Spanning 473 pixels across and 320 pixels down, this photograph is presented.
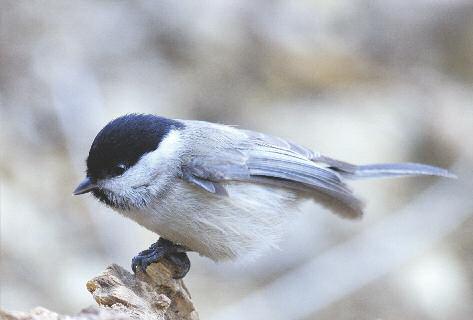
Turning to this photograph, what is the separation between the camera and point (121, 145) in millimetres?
2018

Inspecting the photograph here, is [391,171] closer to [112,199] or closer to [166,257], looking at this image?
[166,257]

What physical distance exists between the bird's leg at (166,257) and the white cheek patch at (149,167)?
0.63ft

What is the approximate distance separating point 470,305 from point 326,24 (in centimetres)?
183

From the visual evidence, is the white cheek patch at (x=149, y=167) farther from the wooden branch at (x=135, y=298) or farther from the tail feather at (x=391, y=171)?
the tail feather at (x=391, y=171)

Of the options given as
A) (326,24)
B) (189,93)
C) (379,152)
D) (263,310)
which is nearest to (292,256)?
(263,310)

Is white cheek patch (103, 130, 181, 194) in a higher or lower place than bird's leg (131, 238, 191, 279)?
higher

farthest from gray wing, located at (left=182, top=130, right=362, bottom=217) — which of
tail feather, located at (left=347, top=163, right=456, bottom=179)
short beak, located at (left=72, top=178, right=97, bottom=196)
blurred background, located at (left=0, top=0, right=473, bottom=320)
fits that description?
blurred background, located at (left=0, top=0, right=473, bottom=320)

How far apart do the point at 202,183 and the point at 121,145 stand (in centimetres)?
28

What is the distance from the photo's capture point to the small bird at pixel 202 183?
2.05 meters

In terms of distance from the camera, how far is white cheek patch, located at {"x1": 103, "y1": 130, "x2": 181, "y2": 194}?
2.07 m

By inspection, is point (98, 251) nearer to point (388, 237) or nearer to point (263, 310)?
point (263, 310)

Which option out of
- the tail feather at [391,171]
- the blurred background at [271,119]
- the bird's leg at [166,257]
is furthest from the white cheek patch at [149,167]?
the blurred background at [271,119]

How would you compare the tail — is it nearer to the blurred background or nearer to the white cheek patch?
the white cheek patch

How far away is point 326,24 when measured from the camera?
4.40 m
